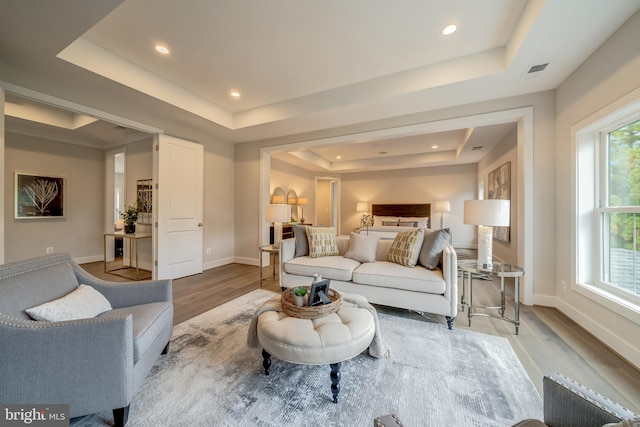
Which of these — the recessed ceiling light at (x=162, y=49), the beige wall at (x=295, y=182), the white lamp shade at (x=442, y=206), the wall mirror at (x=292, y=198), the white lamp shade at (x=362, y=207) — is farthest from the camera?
the white lamp shade at (x=362, y=207)

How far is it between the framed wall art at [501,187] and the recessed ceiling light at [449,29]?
118 inches

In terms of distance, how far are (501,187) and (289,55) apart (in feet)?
15.0

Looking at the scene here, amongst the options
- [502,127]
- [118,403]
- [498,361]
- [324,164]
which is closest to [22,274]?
[118,403]

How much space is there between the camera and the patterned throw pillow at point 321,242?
10.7 feet

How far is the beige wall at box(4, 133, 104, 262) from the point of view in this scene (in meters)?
4.21

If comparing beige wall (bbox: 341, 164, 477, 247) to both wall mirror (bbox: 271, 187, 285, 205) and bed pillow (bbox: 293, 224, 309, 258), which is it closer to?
wall mirror (bbox: 271, 187, 285, 205)

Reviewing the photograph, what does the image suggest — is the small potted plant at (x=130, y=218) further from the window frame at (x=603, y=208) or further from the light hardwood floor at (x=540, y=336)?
the window frame at (x=603, y=208)

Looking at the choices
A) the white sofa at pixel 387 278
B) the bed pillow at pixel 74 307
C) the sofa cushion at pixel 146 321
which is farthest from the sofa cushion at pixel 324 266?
the bed pillow at pixel 74 307

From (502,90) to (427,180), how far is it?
4.74 meters

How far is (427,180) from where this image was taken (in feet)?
24.5

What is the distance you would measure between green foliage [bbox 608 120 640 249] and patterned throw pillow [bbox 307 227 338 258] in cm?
280

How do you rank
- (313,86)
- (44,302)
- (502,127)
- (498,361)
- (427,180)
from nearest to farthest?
(44,302) < (498,361) < (313,86) < (502,127) < (427,180)

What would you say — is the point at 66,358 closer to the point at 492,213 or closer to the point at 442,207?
the point at 492,213

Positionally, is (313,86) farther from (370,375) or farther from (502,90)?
(370,375)
